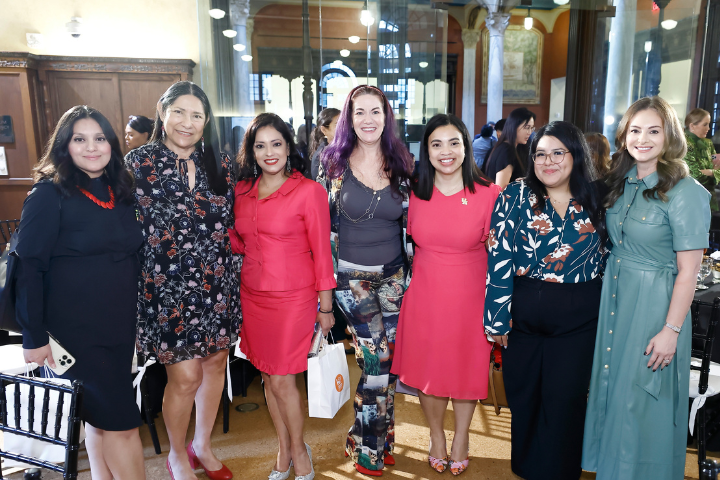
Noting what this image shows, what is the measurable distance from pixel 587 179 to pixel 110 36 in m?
6.42

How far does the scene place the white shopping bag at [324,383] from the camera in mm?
2217

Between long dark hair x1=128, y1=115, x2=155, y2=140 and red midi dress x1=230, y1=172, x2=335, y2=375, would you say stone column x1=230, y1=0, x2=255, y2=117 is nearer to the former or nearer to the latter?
long dark hair x1=128, y1=115, x2=155, y2=140

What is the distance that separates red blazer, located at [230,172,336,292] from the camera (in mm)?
2074

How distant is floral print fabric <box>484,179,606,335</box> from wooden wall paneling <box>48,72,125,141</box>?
595 centimetres

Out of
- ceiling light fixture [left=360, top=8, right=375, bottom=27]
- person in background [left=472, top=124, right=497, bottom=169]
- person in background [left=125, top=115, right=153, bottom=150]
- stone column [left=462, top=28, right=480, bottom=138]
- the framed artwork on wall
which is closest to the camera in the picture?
person in background [left=125, top=115, right=153, bottom=150]

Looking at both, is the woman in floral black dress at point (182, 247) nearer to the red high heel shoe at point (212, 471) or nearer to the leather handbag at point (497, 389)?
the red high heel shoe at point (212, 471)

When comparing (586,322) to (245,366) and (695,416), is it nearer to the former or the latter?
(695,416)

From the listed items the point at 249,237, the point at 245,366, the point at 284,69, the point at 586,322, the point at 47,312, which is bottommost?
the point at 245,366

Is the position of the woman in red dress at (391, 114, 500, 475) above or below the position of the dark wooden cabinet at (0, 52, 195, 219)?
below

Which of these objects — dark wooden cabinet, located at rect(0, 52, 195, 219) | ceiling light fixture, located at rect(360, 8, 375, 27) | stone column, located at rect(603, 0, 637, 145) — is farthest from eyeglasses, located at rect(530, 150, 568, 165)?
dark wooden cabinet, located at rect(0, 52, 195, 219)

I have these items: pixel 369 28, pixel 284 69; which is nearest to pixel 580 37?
pixel 369 28

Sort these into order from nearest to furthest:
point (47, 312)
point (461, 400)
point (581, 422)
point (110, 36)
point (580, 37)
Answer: point (47, 312) < point (581, 422) < point (461, 400) < point (110, 36) < point (580, 37)

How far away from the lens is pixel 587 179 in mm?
1924

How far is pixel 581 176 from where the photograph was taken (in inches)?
75.7
